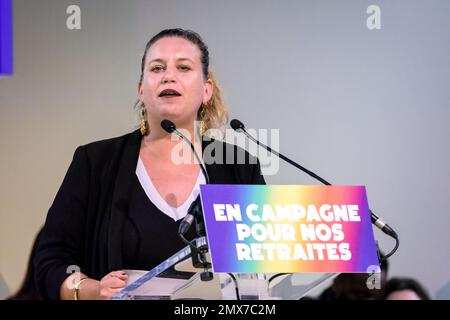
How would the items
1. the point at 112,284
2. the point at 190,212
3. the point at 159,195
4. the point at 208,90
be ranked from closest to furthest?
the point at 190,212 → the point at 112,284 → the point at 159,195 → the point at 208,90

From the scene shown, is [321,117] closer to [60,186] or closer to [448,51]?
[448,51]

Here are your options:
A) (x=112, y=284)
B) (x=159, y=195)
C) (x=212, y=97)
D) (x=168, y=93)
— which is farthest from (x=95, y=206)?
(x=212, y=97)

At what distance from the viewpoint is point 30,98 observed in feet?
9.70

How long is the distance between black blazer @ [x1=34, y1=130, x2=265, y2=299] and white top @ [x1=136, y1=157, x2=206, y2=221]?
0.11ft

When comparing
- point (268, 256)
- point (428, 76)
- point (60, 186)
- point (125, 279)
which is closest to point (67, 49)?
point (60, 186)

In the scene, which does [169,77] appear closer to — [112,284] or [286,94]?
[286,94]

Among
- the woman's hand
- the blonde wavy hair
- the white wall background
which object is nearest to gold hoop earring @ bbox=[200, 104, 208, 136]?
the blonde wavy hair

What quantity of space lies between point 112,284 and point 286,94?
1.01 meters

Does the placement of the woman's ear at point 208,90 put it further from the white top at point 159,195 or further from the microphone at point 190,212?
the white top at point 159,195

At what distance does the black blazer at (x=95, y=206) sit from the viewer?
2779mm

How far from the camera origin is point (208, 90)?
116 inches

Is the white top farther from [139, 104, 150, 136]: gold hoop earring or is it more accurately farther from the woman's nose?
the woman's nose

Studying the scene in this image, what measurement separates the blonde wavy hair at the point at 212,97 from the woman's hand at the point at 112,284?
2.17ft

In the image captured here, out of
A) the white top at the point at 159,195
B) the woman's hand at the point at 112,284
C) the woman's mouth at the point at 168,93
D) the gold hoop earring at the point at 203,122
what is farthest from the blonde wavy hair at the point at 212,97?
the woman's hand at the point at 112,284
